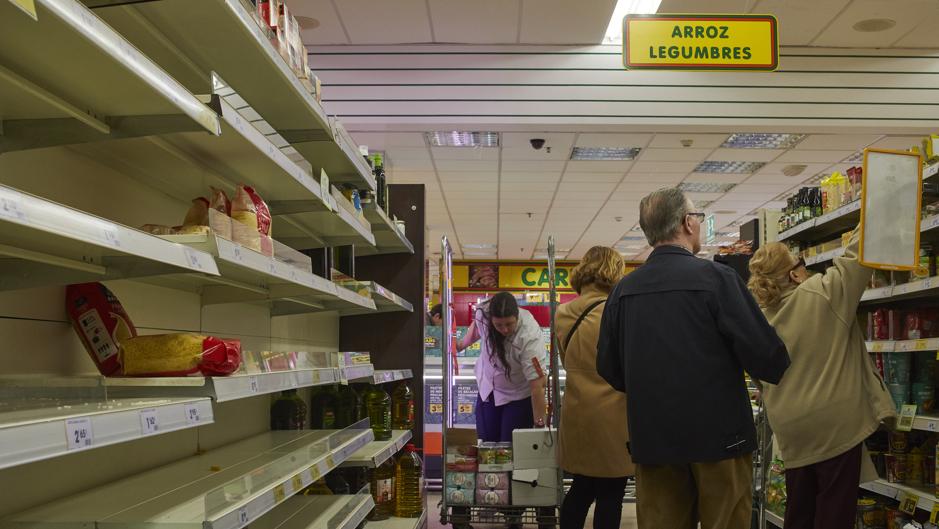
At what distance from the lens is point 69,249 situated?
1.54 metres

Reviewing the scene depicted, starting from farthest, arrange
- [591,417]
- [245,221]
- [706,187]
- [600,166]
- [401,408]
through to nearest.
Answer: [706,187]
[600,166]
[401,408]
[591,417]
[245,221]

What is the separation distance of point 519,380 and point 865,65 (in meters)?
4.00

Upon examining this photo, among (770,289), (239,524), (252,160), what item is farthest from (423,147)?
(239,524)

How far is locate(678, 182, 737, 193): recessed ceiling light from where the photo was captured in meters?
10.3

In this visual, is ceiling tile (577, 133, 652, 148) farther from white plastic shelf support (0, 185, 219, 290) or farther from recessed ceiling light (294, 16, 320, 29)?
white plastic shelf support (0, 185, 219, 290)

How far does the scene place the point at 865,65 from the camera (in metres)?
6.45

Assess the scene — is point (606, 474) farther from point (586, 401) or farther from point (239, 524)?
point (239, 524)

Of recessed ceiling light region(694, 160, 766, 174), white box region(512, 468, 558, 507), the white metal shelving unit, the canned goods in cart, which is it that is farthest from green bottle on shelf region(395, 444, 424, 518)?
recessed ceiling light region(694, 160, 766, 174)

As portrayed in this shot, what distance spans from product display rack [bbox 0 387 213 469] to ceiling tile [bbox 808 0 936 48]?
226 inches

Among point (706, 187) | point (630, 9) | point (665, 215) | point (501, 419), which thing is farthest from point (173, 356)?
point (706, 187)

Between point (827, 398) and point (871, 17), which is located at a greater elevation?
point (871, 17)

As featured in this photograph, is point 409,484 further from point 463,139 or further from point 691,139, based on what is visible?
point 691,139

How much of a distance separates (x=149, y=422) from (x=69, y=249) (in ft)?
1.32

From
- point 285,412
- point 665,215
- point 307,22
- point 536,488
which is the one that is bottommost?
point 536,488
